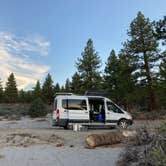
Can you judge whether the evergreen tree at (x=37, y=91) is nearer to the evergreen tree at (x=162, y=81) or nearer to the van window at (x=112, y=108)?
the evergreen tree at (x=162, y=81)

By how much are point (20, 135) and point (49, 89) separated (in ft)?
197

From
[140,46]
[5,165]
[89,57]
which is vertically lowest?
[5,165]

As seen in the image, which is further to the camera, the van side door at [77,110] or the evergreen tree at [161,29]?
the evergreen tree at [161,29]

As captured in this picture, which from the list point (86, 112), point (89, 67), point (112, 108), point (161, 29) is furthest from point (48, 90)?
point (86, 112)

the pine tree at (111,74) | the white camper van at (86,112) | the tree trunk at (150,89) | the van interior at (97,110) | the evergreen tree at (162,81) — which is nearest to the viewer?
the white camper van at (86,112)

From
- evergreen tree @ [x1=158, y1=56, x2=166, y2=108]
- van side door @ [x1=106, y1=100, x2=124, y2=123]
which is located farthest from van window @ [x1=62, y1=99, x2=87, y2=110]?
evergreen tree @ [x1=158, y1=56, x2=166, y2=108]

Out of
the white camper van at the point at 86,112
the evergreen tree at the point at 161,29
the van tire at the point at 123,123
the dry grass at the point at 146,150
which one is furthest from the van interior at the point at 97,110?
the dry grass at the point at 146,150

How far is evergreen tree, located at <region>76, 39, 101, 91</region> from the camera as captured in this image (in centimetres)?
4615

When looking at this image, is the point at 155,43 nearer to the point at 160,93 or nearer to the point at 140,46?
the point at 140,46

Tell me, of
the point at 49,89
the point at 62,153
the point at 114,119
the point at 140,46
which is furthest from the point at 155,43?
the point at 49,89

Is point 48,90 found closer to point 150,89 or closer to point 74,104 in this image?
point 150,89

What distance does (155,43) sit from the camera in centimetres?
2744

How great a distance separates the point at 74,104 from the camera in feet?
57.6

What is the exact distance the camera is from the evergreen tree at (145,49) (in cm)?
2744
